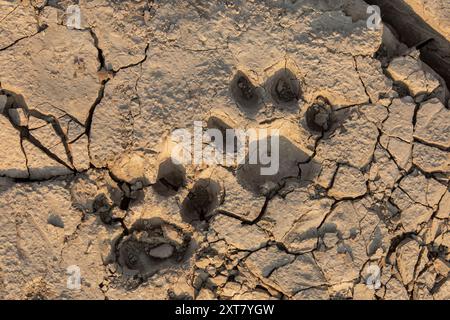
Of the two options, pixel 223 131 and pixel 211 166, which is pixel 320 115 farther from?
pixel 211 166

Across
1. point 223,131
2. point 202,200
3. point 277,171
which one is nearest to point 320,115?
point 277,171

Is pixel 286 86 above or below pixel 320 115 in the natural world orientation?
above

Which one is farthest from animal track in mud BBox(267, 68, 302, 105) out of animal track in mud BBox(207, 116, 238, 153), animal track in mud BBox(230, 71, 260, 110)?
animal track in mud BBox(207, 116, 238, 153)

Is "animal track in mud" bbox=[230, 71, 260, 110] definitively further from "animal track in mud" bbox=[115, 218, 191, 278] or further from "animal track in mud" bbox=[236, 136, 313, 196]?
"animal track in mud" bbox=[115, 218, 191, 278]

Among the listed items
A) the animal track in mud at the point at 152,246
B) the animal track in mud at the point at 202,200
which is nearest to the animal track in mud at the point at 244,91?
the animal track in mud at the point at 202,200

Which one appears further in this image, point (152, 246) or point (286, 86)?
point (286, 86)
